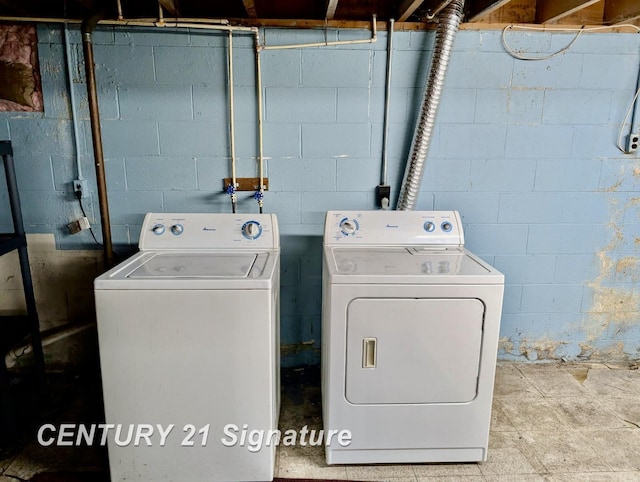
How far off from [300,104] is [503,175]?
1.19 metres

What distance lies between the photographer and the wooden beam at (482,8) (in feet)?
6.46

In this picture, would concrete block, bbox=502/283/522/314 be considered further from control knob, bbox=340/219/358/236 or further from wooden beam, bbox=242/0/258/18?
wooden beam, bbox=242/0/258/18

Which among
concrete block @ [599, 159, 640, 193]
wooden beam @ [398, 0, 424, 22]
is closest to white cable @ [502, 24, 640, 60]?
wooden beam @ [398, 0, 424, 22]

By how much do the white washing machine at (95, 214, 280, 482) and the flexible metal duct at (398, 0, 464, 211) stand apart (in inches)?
37.1

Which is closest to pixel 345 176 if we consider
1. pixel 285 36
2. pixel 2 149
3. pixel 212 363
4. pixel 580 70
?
pixel 285 36

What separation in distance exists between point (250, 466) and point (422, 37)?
2168 millimetres

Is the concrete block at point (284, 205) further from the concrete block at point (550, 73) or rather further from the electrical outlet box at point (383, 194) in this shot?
the concrete block at point (550, 73)

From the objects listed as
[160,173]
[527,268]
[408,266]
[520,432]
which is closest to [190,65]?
[160,173]

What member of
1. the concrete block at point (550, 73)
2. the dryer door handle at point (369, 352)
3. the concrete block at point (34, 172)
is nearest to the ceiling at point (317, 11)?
the concrete block at point (550, 73)

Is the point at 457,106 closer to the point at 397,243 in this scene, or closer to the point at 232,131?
the point at 397,243

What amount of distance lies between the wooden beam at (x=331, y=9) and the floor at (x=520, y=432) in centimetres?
194

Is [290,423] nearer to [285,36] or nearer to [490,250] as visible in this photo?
[490,250]

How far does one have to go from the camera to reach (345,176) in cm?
231

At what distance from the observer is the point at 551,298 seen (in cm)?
252
